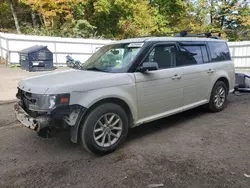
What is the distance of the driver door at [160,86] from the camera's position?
3.86m

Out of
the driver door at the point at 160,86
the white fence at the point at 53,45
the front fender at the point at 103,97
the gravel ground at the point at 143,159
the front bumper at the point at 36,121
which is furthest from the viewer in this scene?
the white fence at the point at 53,45

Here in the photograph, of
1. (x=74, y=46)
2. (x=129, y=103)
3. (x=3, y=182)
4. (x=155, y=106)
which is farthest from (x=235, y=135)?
(x=74, y=46)

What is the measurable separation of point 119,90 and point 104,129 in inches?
24.4

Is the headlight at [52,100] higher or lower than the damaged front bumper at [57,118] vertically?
higher

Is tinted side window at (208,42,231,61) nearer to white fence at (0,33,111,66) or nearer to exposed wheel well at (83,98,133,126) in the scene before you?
exposed wheel well at (83,98,133,126)

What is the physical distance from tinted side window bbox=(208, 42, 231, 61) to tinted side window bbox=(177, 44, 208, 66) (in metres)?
0.27

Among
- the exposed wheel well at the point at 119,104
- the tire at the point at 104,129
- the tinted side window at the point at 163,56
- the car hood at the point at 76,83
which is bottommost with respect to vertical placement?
the tire at the point at 104,129

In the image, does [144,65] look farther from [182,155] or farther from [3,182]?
[3,182]

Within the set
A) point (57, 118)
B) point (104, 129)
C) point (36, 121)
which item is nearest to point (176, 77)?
point (104, 129)

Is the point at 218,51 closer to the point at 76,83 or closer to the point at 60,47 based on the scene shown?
A: the point at 76,83

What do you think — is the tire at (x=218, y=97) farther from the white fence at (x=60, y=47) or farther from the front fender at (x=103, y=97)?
the white fence at (x=60, y=47)

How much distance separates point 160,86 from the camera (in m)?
4.06

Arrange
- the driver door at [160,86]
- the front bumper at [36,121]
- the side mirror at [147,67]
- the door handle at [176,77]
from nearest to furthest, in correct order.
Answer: the front bumper at [36,121], the side mirror at [147,67], the driver door at [160,86], the door handle at [176,77]


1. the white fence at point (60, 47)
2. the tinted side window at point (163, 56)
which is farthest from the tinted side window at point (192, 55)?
the white fence at point (60, 47)
